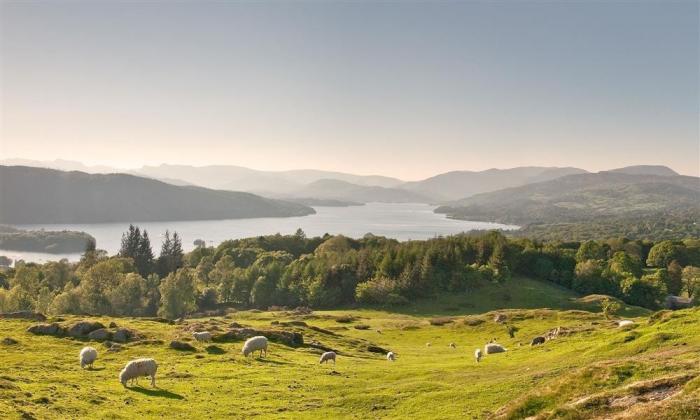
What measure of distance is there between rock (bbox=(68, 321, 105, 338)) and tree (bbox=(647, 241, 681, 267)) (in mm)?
204424

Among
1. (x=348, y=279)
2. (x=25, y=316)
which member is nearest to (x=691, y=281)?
(x=348, y=279)

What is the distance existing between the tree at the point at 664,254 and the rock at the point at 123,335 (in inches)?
7927

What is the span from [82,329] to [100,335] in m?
2.99

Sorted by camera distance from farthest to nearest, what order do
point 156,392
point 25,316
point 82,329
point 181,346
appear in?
point 25,316 → point 82,329 → point 181,346 → point 156,392

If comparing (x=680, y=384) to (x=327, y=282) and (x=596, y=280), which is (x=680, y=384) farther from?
(x=596, y=280)

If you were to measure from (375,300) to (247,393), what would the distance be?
327 feet

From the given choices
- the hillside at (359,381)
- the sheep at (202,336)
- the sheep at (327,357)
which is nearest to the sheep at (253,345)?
the hillside at (359,381)

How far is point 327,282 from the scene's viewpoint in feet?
475

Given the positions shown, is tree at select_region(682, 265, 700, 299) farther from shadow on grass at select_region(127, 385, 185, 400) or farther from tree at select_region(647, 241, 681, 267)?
shadow on grass at select_region(127, 385, 185, 400)

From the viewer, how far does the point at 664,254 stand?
622 feet

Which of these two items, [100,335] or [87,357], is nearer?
[87,357]

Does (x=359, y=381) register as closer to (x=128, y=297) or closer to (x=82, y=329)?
(x=82, y=329)

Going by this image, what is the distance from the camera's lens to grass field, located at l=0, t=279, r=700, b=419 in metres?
22.8

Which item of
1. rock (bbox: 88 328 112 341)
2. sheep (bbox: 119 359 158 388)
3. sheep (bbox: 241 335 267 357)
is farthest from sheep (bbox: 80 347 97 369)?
sheep (bbox: 241 335 267 357)
